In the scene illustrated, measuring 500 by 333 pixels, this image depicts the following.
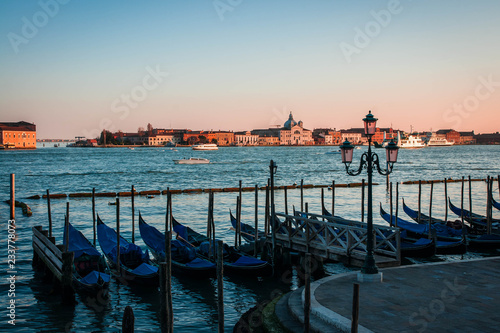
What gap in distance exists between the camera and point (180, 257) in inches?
452

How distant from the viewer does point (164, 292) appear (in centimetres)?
589

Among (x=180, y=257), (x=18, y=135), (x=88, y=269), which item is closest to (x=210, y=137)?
(x=18, y=135)

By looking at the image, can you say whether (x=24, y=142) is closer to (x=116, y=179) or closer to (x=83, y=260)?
(x=116, y=179)

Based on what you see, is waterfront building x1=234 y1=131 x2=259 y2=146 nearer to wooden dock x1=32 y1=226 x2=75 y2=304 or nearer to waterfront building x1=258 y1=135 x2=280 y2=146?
waterfront building x1=258 y1=135 x2=280 y2=146

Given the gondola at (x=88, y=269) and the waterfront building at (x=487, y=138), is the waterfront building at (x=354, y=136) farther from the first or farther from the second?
the gondola at (x=88, y=269)

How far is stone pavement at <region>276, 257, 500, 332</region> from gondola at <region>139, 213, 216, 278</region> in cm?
348

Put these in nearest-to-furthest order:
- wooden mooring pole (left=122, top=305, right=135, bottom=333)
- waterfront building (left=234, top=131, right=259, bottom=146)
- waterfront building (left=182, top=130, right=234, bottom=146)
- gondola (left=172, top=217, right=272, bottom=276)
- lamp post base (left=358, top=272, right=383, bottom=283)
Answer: wooden mooring pole (left=122, top=305, right=135, bottom=333), lamp post base (left=358, top=272, right=383, bottom=283), gondola (left=172, top=217, right=272, bottom=276), waterfront building (left=182, top=130, right=234, bottom=146), waterfront building (left=234, top=131, right=259, bottom=146)

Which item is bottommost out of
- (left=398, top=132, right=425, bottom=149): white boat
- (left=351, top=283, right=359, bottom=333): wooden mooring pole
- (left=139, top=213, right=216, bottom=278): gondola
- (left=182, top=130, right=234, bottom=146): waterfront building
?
(left=139, top=213, right=216, bottom=278): gondola

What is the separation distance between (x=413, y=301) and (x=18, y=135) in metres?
138

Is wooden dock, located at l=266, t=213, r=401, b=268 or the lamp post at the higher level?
the lamp post

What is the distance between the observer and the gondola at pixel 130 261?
1009 cm

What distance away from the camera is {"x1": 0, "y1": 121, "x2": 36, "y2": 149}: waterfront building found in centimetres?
12388

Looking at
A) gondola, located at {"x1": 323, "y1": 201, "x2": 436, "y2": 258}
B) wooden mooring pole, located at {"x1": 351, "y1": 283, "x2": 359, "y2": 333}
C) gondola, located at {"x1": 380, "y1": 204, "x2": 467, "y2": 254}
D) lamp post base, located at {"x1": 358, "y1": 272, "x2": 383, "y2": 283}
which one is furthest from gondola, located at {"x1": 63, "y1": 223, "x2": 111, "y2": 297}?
gondola, located at {"x1": 380, "y1": 204, "x2": 467, "y2": 254}

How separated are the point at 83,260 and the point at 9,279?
193 centimetres
